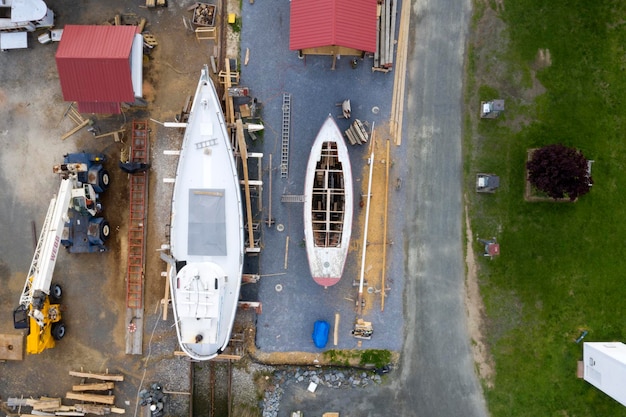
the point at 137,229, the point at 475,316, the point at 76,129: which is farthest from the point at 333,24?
the point at 475,316

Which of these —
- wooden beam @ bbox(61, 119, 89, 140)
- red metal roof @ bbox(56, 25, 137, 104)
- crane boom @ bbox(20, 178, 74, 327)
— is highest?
red metal roof @ bbox(56, 25, 137, 104)

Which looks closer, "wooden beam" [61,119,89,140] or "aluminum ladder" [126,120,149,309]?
"aluminum ladder" [126,120,149,309]

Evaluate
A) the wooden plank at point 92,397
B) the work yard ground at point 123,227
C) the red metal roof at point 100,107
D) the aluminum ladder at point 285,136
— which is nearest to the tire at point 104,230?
the work yard ground at point 123,227

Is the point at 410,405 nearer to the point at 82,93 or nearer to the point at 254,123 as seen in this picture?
the point at 254,123

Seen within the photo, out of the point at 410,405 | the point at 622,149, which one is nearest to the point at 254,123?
the point at 410,405

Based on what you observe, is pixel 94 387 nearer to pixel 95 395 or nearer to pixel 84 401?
pixel 95 395

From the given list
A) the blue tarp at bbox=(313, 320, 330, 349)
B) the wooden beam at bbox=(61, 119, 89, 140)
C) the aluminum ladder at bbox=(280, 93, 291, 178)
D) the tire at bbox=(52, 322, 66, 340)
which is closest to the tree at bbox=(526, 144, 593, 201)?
the aluminum ladder at bbox=(280, 93, 291, 178)

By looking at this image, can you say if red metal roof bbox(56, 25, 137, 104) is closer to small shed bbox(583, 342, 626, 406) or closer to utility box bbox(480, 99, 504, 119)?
utility box bbox(480, 99, 504, 119)
